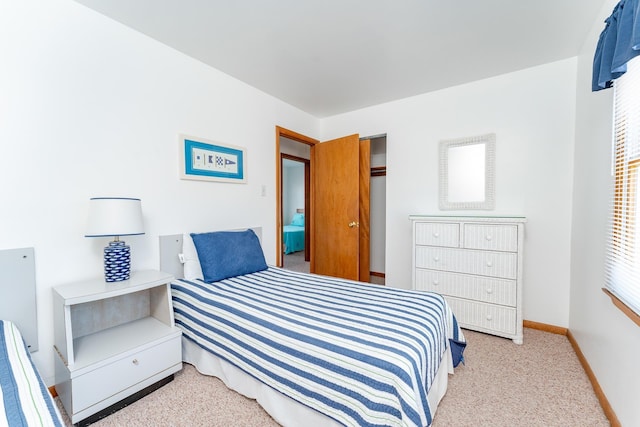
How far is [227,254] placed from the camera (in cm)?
229

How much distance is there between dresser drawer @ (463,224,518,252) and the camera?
7.72 ft

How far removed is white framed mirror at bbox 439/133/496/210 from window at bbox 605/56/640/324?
1236 millimetres

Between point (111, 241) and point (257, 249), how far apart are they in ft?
3.61

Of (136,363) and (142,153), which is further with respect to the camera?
(142,153)

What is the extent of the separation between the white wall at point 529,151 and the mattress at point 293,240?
11.8ft

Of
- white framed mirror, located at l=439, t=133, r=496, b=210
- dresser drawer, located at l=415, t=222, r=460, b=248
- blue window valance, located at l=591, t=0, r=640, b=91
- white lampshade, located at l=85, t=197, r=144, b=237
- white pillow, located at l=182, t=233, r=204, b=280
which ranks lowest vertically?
white pillow, located at l=182, t=233, r=204, b=280

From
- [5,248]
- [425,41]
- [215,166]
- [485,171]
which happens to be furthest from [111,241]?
[485,171]

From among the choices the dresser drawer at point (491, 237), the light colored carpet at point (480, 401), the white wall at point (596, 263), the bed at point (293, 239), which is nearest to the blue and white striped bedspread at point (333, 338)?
the light colored carpet at point (480, 401)

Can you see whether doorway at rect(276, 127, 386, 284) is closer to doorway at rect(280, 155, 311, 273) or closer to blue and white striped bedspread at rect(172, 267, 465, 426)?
doorway at rect(280, 155, 311, 273)

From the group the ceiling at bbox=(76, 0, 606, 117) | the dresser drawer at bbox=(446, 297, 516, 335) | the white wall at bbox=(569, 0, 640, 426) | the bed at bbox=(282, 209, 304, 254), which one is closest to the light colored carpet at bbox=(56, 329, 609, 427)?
the white wall at bbox=(569, 0, 640, 426)

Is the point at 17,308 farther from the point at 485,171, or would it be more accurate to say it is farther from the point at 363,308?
the point at 485,171

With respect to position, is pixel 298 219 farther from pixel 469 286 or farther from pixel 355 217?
pixel 469 286

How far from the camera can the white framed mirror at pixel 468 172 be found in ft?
9.05

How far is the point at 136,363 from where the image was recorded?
63.4 inches
